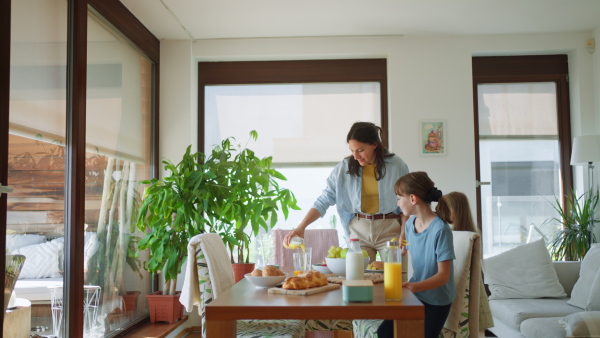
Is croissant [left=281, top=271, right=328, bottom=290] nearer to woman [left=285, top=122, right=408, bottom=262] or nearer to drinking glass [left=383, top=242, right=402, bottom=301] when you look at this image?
drinking glass [left=383, top=242, right=402, bottom=301]

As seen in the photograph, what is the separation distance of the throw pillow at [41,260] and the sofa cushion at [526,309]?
8.86 feet

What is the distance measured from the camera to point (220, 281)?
2828mm

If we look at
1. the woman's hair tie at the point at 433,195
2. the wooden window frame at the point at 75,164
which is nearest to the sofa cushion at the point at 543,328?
the woman's hair tie at the point at 433,195

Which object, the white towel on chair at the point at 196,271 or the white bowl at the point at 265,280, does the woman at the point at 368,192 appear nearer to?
the white towel on chair at the point at 196,271

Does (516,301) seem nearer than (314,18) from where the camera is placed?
Yes

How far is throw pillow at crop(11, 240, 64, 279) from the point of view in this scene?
3053 millimetres

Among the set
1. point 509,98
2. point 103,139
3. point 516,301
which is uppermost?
point 509,98

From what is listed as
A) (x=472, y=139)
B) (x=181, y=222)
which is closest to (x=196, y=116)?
(x=181, y=222)

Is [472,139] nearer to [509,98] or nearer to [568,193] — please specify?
[509,98]

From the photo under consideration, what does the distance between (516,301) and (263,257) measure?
7.35 ft

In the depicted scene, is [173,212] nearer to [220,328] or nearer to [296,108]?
[296,108]

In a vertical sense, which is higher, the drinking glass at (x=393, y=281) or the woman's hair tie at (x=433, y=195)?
the woman's hair tie at (x=433, y=195)

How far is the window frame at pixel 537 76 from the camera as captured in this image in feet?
18.5

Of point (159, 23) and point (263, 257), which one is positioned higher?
point (159, 23)
